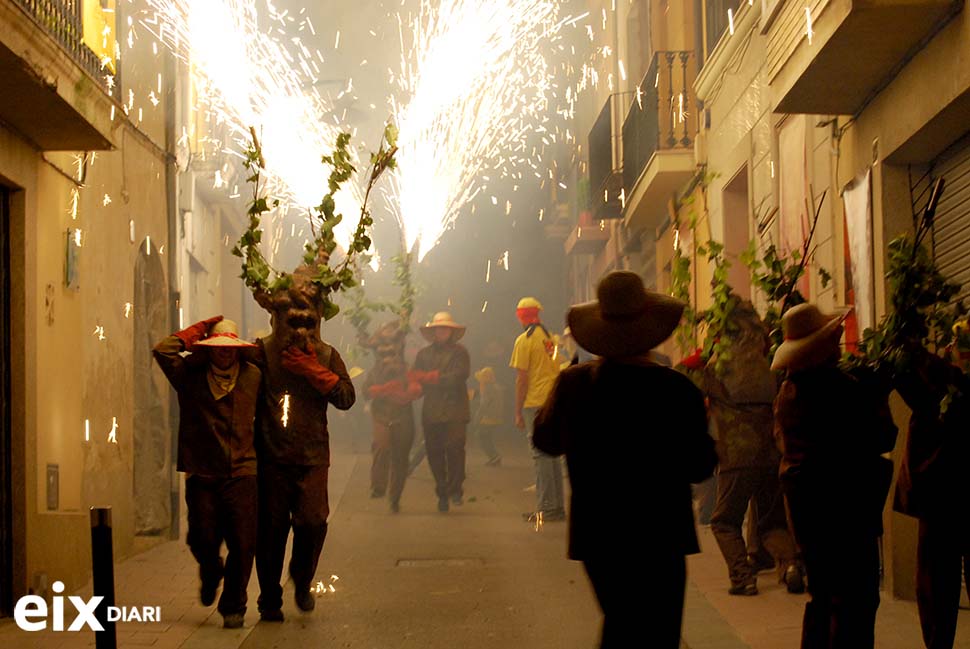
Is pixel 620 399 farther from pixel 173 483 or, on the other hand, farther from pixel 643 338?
pixel 173 483

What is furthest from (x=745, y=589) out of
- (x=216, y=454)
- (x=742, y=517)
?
(x=216, y=454)

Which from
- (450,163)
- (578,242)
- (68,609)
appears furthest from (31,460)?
(578,242)

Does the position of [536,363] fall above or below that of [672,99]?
below

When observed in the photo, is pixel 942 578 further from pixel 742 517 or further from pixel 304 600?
pixel 304 600

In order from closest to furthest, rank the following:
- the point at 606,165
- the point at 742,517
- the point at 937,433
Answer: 1. the point at 937,433
2. the point at 742,517
3. the point at 606,165

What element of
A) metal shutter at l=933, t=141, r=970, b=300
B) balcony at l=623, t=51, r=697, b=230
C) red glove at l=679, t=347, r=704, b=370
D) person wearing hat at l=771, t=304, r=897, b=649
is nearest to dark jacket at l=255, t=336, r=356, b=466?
red glove at l=679, t=347, r=704, b=370

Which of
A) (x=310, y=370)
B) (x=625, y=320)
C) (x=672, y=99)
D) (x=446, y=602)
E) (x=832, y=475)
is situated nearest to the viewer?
(x=625, y=320)

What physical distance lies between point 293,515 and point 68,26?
416cm

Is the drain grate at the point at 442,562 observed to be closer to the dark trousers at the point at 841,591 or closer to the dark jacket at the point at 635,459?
the dark trousers at the point at 841,591

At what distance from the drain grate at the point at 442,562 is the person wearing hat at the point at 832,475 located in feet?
16.1

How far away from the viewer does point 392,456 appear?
15.1 m

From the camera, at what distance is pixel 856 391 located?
5.91m

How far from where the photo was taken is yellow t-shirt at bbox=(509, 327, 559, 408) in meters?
14.3

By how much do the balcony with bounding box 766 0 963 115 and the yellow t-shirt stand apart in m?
4.70
